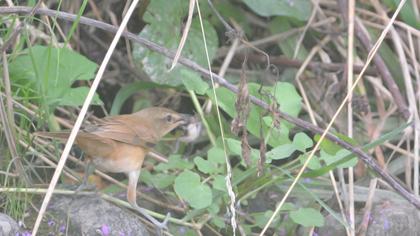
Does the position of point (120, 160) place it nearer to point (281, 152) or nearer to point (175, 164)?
point (175, 164)

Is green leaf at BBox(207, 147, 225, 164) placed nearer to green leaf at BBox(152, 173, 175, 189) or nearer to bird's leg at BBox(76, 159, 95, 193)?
green leaf at BBox(152, 173, 175, 189)

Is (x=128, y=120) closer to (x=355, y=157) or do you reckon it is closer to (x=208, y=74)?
(x=208, y=74)

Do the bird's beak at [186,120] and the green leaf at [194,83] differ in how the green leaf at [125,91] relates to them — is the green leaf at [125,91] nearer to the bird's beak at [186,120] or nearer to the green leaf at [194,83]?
the bird's beak at [186,120]

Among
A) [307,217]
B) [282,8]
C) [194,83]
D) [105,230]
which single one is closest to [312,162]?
[307,217]

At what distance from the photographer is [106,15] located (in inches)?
175

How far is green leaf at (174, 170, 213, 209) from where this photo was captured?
3.21 metres

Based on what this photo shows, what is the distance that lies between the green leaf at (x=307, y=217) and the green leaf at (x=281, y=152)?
0.83ft

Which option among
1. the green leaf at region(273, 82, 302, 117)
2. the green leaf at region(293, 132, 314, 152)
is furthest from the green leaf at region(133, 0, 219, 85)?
the green leaf at region(293, 132, 314, 152)

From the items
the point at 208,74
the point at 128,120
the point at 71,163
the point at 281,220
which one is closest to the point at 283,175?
the point at 281,220

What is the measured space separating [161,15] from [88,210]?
1.26 m

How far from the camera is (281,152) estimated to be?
126 inches

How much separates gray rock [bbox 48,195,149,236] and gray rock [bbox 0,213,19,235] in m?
0.25

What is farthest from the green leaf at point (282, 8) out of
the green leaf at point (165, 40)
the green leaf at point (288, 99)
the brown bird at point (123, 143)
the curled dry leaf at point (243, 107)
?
the curled dry leaf at point (243, 107)

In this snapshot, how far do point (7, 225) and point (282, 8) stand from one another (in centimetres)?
209
